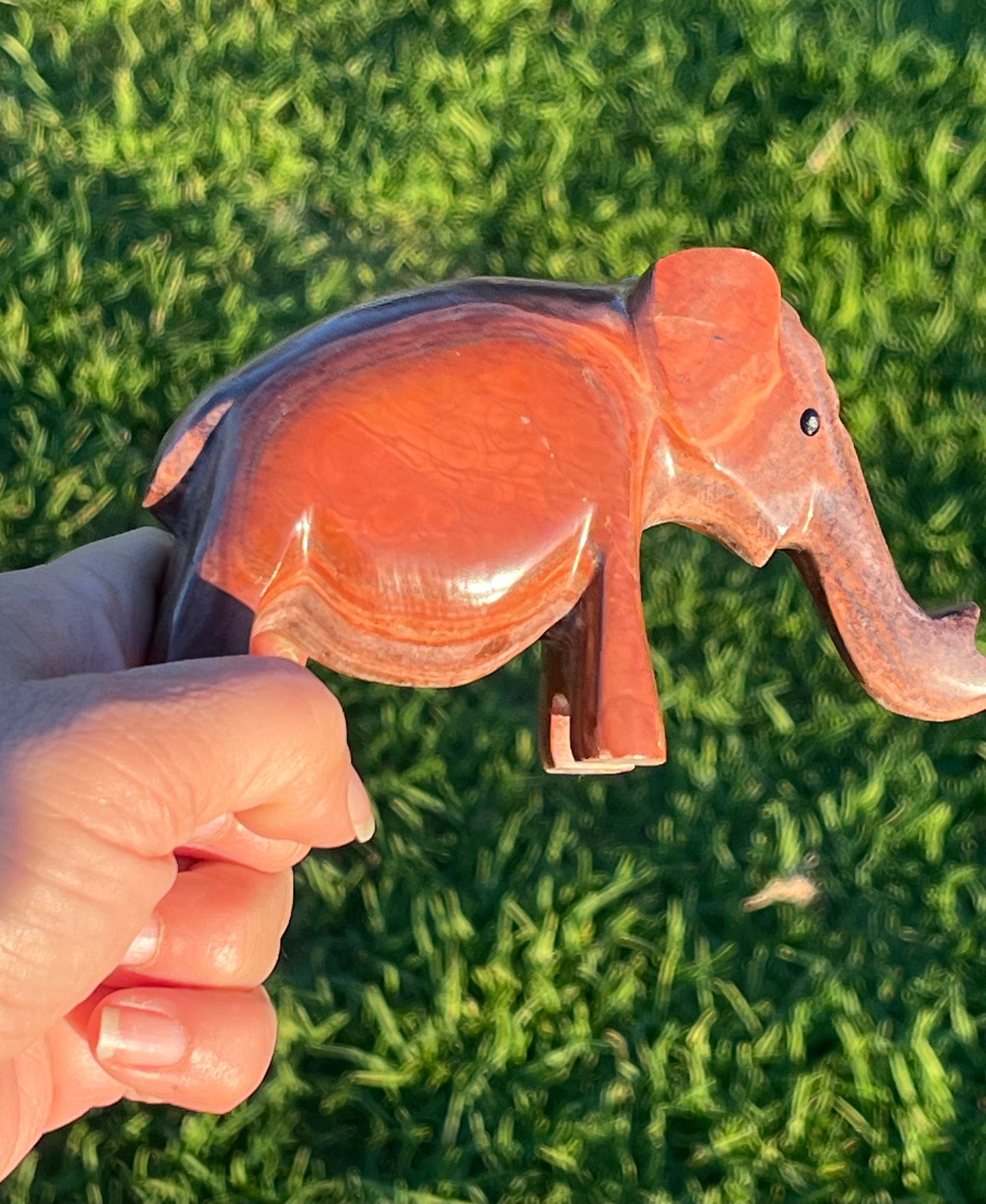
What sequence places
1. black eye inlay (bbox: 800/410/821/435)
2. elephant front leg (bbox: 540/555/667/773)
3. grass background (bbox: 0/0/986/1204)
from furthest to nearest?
1. grass background (bbox: 0/0/986/1204)
2. black eye inlay (bbox: 800/410/821/435)
3. elephant front leg (bbox: 540/555/667/773)

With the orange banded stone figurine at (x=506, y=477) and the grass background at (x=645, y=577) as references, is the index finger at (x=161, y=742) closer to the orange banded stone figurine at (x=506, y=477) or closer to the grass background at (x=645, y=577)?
Answer: the orange banded stone figurine at (x=506, y=477)

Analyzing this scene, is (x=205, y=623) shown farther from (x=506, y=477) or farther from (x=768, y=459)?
(x=768, y=459)

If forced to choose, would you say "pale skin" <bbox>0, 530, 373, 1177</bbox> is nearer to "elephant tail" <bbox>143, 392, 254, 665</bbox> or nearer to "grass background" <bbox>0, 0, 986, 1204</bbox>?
"elephant tail" <bbox>143, 392, 254, 665</bbox>

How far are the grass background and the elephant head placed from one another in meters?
0.71

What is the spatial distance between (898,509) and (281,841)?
1.34m

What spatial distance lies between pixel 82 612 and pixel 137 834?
1.00 ft

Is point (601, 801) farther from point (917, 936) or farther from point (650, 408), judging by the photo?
point (650, 408)

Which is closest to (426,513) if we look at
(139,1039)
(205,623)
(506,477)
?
(506,477)

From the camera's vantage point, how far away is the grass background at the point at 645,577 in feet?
5.46

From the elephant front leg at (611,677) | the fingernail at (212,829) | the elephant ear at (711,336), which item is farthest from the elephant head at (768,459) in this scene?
the fingernail at (212,829)

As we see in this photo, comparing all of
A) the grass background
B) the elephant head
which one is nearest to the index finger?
the elephant head

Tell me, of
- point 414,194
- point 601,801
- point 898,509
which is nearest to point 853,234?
point 898,509

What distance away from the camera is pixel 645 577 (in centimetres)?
213

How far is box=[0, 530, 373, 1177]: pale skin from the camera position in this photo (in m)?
0.92
